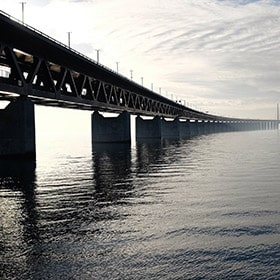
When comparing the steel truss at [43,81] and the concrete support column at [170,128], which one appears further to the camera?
the concrete support column at [170,128]

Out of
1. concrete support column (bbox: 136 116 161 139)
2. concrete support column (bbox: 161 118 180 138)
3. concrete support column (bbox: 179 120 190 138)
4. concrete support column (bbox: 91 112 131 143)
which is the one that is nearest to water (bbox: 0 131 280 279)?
concrete support column (bbox: 91 112 131 143)

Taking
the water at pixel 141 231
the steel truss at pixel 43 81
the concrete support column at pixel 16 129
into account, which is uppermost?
the steel truss at pixel 43 81

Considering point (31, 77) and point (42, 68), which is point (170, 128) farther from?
point (31, 77)

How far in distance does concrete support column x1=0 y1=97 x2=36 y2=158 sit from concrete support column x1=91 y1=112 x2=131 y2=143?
141ft

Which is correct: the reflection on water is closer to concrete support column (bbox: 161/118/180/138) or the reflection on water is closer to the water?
the water

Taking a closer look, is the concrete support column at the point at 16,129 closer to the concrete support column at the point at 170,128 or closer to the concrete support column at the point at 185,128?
the concrete support column at the point at 170,128

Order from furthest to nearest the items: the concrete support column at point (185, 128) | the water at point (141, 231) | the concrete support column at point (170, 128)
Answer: the concrete support column at point (185, 128), the concrete support column at point (170, 128), the water at point (141, 231)

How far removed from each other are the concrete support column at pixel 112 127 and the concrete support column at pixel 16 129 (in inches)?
1689

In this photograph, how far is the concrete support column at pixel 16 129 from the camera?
42.6 meters

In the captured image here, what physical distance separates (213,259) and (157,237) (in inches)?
102

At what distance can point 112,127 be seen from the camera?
87.6 metres

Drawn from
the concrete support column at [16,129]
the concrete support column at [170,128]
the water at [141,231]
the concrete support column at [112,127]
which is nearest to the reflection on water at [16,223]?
the water at [141,231]

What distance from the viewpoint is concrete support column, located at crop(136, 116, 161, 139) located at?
402 feet

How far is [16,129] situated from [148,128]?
8335cm
